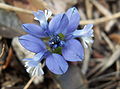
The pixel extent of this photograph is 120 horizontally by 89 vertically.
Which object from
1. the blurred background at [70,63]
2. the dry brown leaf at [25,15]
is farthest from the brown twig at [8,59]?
the dry brown leaf at [25,15]

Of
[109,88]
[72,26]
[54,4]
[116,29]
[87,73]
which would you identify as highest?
[54,4]

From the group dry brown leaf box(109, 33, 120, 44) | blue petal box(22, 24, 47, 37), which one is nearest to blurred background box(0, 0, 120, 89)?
dry brown leaf box(109, 33, 120, 44)

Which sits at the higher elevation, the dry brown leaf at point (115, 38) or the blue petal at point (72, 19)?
the blue petal at point (72, 19)

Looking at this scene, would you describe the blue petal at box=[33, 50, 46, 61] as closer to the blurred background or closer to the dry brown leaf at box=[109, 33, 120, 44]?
the blurred background

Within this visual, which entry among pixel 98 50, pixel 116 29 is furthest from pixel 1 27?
pixel 116 29

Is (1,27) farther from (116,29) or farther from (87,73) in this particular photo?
(116,29)

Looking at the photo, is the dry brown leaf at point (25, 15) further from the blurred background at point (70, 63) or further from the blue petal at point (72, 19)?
the blue petal at point (72, 19)

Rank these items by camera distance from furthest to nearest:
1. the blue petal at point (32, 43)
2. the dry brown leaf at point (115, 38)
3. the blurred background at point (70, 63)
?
the dry brown leaf at point (115, 38) < the blurred background at point (70, 63) < the blue petal at point (32, 43)
